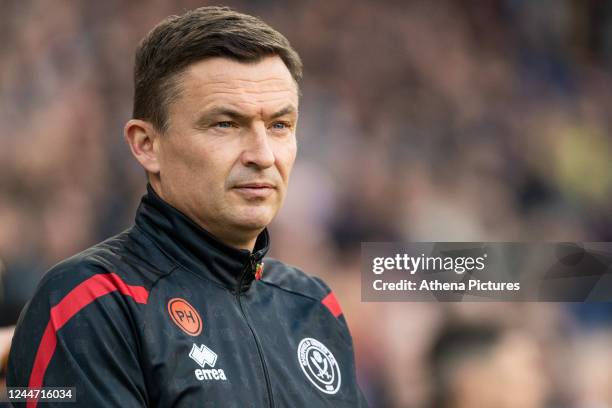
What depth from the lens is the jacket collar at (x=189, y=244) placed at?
1.68m

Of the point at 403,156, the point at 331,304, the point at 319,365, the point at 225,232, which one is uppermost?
the point at 403,156

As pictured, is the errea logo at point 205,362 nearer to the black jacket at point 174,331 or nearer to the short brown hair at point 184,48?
the black jacket at point 174,331

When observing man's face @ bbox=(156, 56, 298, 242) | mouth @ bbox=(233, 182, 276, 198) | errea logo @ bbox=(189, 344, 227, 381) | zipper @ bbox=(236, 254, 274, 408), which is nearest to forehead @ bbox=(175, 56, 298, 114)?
man's face @ bbox=(156, 56, 298, 242)

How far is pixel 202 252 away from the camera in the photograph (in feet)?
5.53

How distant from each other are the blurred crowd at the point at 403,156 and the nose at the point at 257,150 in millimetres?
1842

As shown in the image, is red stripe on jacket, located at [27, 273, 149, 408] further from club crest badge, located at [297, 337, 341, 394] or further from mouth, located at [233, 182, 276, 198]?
club crest badge, located at [297, 337, 341, 394]

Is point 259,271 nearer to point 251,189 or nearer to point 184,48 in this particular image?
point 251,189

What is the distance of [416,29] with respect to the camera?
12.4ft

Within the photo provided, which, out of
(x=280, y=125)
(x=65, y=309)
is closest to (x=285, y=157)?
(x=280, y=125)

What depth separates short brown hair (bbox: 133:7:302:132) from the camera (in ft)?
5.45

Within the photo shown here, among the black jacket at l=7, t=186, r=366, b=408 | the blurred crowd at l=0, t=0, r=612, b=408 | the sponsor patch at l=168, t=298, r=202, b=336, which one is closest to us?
the black jacket at l=7, t=186, r=366, b=408

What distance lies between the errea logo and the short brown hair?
436 mm

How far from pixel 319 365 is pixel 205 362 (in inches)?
13.2

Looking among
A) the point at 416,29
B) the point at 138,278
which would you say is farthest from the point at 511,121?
the point at 138,278
